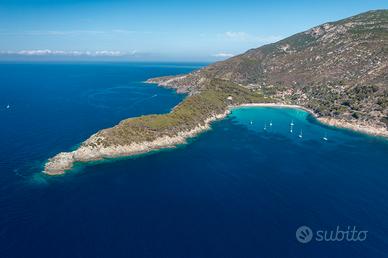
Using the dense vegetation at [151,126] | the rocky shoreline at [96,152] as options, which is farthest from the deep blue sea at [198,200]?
the dense vegetation at [151,126]

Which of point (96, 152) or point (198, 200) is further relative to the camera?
point (96, 152)

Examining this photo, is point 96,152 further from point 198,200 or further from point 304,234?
point 304,234

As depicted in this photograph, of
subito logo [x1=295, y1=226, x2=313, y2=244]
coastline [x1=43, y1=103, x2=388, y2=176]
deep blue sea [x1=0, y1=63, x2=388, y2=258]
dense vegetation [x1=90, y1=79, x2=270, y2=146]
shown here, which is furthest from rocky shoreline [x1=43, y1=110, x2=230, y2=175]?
subito logo [x1=295, y1=226, x2=313, y2=244]

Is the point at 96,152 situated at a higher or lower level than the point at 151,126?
lower


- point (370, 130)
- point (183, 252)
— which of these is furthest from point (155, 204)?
point (370, 130)

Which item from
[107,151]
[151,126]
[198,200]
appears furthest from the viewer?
[151,126]

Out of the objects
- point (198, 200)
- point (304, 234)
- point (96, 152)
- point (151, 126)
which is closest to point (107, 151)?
point (96, 152)
